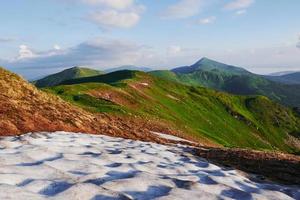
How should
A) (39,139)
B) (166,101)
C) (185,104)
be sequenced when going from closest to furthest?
(39,139) < (166,101) < (185,104)

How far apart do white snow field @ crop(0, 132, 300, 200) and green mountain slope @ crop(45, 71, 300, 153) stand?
2444cm

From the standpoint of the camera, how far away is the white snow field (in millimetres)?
13156

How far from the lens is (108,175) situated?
619 inches

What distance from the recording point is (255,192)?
16.0m

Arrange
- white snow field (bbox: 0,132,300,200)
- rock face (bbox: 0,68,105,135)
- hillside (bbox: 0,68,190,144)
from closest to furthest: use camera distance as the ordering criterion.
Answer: white snow field (bbox: 0,132,300,200) < rock face (bbox: 0,68,105,135) < hillside (bbox: 0,68,190,144)

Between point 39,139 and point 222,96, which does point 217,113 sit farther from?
point 39,139

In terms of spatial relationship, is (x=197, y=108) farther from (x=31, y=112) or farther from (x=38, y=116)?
(x=38, y=116)

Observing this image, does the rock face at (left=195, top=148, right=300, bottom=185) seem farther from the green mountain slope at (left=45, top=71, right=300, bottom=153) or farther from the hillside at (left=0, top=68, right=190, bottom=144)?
the green mountain slope at (left=45, top=71, right=300, bottom=153)

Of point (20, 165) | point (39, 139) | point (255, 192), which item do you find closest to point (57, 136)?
point (39, 139)

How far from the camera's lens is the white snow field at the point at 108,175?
13.2 metres

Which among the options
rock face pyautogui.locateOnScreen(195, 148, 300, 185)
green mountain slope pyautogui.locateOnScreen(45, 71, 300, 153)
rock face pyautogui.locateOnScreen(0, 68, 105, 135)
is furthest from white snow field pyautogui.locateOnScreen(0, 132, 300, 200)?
green mountain slope pyautogui.locateOnScreen(45, 71, 300, 153)

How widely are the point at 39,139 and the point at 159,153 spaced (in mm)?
6247

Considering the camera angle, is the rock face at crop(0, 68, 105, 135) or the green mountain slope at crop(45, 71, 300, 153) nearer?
the rock face at crop(0, 68, 105, 135)

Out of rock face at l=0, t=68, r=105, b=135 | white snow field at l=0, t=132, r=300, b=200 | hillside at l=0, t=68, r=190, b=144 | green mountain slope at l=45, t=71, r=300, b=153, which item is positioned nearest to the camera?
white snow field at l=0, t=132, r=300, b=200
